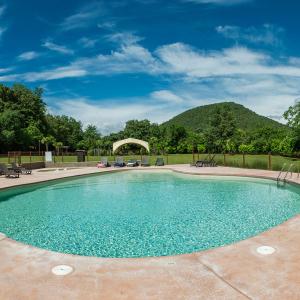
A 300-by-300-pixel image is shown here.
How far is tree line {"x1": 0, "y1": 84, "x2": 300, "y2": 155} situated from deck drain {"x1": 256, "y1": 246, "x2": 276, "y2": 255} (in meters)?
31.3

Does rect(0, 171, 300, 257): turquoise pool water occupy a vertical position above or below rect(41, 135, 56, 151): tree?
below

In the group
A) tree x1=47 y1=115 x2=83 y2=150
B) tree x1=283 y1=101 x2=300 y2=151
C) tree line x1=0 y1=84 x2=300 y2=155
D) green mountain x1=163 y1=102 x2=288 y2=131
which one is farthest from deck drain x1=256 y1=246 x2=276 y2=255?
green mountain x1=163 y1=102 x2=288 y2=131

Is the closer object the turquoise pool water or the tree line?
the turquoise pool water

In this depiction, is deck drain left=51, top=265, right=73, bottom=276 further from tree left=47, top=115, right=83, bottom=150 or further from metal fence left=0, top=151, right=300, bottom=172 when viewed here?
tree left=47, top=115, right=83, bottom=150

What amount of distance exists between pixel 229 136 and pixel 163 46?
26.5 m

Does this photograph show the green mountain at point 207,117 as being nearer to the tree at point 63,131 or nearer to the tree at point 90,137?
the tree at point 90,137

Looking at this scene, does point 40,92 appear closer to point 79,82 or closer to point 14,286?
point 79,82

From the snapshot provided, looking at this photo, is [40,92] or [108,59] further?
[40,92]

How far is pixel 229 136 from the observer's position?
159 ft

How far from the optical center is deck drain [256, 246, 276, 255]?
425 centimetres

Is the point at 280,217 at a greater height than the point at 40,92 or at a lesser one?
lesser

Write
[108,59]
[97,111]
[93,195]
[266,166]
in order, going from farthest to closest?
[97,111], [108,59], [266,166], [93,195]

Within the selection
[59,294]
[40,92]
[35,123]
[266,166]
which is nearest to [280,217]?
[59,294]

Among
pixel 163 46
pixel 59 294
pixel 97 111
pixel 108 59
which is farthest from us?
pixel 97 111
